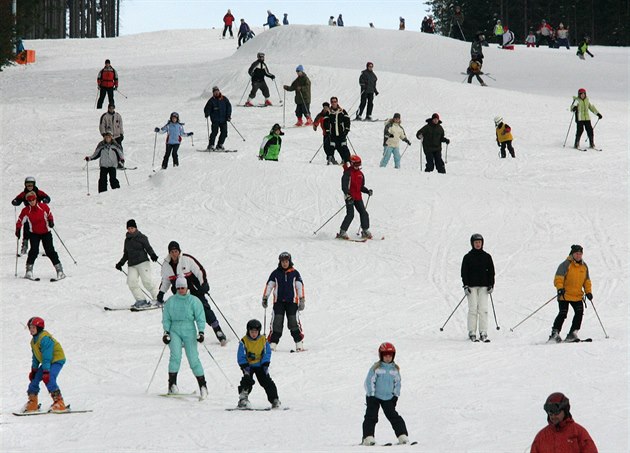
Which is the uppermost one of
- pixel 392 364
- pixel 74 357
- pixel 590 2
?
pixel 590 2

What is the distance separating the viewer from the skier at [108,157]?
2270 centimetres

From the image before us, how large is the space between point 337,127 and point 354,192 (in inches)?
154

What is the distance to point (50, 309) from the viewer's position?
1623 cm

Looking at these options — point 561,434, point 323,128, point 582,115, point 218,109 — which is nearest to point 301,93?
point 218,109

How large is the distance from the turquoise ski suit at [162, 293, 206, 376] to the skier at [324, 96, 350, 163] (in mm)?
11301

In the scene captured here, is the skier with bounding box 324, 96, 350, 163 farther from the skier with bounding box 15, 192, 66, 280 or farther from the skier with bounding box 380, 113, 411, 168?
the skier with bounding box 15, 192, 66, 280

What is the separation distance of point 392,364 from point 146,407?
2.91m

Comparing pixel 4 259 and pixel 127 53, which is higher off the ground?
pixel 127 53

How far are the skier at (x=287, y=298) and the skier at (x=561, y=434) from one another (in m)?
6.71

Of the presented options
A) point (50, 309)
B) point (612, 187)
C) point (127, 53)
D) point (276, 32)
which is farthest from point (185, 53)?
point (50, 309)

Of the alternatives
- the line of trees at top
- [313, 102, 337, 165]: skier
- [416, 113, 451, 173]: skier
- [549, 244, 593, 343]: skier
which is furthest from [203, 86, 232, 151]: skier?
the line of trees at top

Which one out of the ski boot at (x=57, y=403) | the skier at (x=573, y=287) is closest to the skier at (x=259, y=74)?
the skier at (x=573, y=287)

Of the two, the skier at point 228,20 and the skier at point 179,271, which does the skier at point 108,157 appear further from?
the skier at point 228,20

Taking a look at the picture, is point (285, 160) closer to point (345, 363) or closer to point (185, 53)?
point (345, 363)
